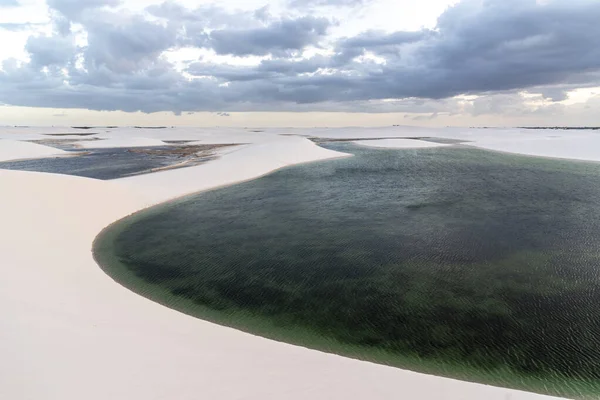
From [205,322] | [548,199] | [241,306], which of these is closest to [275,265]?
[241,306]

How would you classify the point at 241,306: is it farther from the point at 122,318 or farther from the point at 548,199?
the point at 548,199

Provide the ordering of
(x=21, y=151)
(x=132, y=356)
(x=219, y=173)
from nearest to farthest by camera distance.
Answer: (x=132, y=356) → (x=219, y=173) → (x=21, y=151)

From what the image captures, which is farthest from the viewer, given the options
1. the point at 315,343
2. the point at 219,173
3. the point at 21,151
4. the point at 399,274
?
the point at 21,151

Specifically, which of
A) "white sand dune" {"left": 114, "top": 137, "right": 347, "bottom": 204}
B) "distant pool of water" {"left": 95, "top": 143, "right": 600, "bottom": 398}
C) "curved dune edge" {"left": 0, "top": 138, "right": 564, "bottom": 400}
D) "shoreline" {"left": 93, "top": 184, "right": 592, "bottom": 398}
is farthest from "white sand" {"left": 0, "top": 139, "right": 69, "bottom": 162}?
"shoreline" {"left": 93, "top": 184, "right": 592, "bottom": 398}

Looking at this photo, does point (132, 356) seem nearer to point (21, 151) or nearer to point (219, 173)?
point (219, 173)

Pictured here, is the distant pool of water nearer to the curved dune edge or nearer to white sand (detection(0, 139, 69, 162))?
the curved dune edge

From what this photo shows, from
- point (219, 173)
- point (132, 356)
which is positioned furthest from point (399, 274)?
point (219, 173)

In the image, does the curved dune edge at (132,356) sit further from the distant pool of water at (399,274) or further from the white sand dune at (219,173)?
the white sand dune at (219,173)
